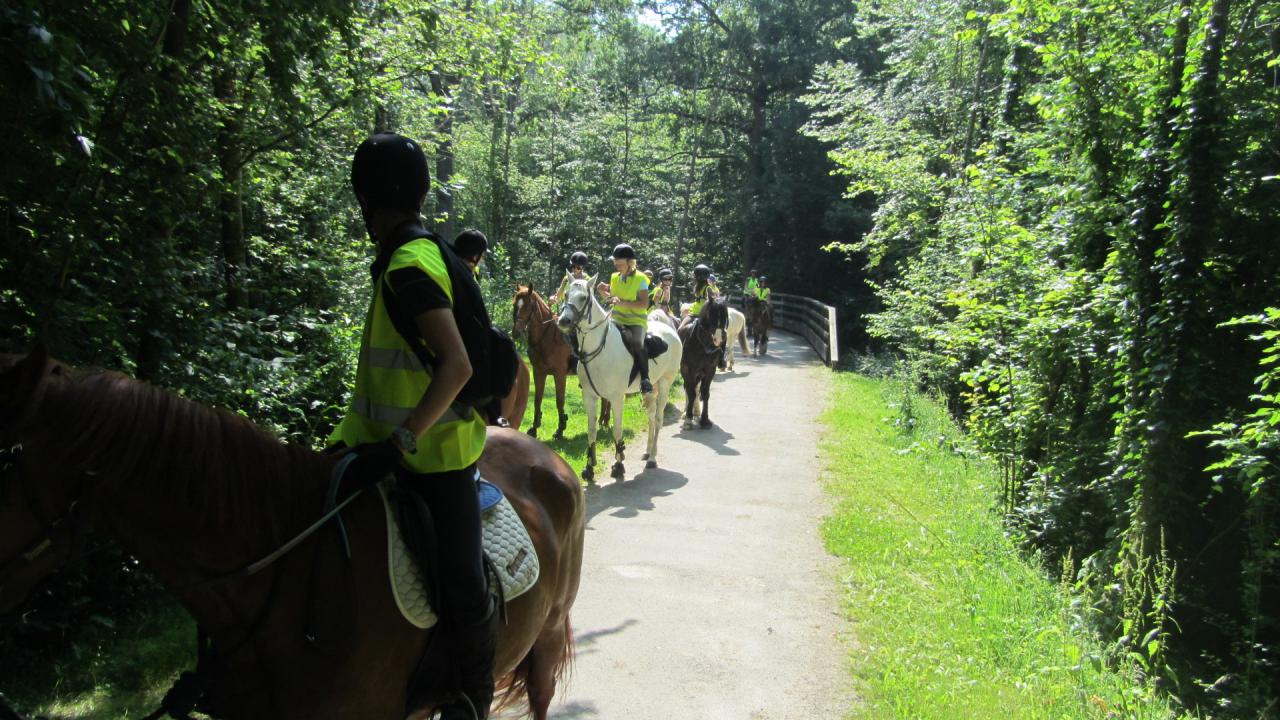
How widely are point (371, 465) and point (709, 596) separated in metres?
4.35

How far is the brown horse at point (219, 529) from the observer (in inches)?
78.4

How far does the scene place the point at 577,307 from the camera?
957 cm

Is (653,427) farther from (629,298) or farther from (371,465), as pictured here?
(371,465)

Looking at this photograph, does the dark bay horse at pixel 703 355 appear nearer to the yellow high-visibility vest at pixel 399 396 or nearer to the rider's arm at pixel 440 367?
the yellow high-visibility vest at pixel 399 396

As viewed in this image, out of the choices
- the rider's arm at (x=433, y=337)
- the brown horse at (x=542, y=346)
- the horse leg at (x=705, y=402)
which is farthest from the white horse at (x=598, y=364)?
the rider's arm at (x=433, y=337)

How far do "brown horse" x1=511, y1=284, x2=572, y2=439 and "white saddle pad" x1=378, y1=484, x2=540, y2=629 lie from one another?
26.7ft

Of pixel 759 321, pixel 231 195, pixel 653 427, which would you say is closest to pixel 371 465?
pixel 231 195

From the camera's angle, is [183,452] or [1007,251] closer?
[183,452]

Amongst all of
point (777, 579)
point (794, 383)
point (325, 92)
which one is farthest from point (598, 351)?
point (794, 383)

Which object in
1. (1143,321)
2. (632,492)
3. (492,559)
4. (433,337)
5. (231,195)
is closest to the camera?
(433,337)

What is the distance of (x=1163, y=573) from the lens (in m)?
5.11

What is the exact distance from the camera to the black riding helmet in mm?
2555

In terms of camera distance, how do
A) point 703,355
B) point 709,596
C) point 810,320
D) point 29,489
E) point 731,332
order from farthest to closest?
point 810,320, point 731,332, point 703,355, point 709,596, point 29,489

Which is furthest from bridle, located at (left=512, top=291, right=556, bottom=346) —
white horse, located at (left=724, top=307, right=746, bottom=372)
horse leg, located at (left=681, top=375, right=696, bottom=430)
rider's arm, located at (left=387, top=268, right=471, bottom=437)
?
white horse, located at (left=724, top=307, right=746, bottom=372)
